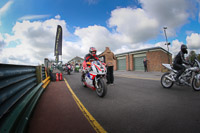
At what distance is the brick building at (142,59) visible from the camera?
57.2 ft

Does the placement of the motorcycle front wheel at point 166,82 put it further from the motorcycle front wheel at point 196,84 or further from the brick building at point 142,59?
the brick building at point 142,59

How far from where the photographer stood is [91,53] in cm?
449

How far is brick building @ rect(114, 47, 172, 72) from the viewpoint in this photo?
17438 mm

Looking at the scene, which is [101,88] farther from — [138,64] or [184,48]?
[138,64]

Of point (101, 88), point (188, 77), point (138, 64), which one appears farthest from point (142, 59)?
point (101, 88)

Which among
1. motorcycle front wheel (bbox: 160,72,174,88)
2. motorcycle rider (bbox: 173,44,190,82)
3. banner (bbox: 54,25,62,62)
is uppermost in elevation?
banner (bbox: 54,25,62,62)

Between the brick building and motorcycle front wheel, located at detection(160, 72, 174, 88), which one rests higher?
the brick building

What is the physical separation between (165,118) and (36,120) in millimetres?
2614

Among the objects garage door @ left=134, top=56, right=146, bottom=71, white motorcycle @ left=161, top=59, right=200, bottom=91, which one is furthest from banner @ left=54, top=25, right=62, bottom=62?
white motorcycle @ left=161, top=59, right=200, bottom=91

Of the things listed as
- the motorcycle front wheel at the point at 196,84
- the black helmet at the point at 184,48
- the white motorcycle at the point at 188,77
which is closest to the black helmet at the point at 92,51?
the white motorcycle at the point at 188,77

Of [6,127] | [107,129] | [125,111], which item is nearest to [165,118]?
[125,111]

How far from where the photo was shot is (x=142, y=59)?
64.3 feet

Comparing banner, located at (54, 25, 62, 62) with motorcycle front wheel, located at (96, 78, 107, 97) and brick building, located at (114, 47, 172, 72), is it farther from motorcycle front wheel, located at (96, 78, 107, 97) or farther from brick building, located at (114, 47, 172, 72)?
motorcycle front wheel, located at (96, 78, 107, 97)

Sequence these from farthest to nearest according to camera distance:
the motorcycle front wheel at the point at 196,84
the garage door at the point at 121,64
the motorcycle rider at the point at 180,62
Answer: the garage door at the point at 121,64 < the motorcycle rider at the point at 180,62 < the motorcycle front wheel at the point at 196,84
